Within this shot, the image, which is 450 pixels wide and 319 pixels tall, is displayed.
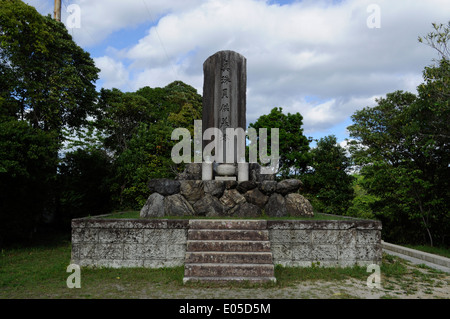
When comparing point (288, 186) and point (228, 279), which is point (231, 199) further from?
point (228, 279)

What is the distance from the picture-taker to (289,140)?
18594 millimetres

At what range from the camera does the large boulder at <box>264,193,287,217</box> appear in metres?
7.16

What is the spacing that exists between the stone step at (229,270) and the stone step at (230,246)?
0.39m

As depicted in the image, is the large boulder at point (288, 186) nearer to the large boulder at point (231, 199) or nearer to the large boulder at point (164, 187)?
A: the large boulder at point (231, 199)

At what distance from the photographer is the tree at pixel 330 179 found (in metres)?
15.6

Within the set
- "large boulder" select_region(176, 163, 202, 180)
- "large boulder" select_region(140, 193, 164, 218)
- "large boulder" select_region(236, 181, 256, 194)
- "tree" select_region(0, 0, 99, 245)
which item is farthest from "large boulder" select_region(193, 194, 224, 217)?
"tree" select_region(0, 0, 99, 245)

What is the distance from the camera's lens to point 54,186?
11.6 metres

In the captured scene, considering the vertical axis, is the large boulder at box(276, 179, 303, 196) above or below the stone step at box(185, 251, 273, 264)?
above

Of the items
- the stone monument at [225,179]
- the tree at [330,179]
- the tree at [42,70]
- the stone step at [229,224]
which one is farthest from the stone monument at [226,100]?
the tree at [330,179]

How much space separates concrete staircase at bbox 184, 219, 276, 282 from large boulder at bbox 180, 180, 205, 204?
1462 mm

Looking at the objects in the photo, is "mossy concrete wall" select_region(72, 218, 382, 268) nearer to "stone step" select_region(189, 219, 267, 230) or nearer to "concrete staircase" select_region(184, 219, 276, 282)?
"stone step" select_region(189, 219, 267, 230)

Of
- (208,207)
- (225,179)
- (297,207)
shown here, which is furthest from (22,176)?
(297,207)

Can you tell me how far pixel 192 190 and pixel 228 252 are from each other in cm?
234
